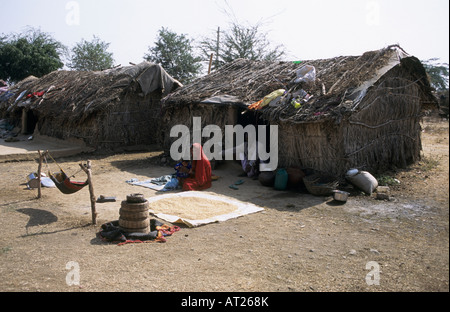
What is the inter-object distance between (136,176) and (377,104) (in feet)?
20.6

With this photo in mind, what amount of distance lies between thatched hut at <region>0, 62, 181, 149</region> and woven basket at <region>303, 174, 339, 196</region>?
7962 millimetres

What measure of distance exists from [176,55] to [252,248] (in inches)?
949

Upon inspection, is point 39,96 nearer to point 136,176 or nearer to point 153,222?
point 136,176

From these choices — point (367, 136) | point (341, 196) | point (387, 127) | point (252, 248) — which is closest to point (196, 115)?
point (367, 136)

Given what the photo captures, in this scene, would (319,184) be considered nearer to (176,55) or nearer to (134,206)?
(134,206)

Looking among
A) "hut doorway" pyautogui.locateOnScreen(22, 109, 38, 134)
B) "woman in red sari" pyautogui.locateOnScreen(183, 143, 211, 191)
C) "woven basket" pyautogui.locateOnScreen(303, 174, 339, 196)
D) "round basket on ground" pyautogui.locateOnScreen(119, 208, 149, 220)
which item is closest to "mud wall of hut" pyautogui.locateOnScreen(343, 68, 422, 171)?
"woven basket" pyautogui.locateOnScreen(303, 174, 339, 196)

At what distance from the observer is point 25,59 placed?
79.7 ft

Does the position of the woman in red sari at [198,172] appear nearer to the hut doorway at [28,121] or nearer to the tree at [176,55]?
the hut doorway at [28,121]

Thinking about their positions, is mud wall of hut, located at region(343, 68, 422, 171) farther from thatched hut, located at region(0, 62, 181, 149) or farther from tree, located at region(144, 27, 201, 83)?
tree, located at region(144, 27, 201, 83)

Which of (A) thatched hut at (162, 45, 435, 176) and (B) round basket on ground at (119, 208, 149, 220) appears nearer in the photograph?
(B) round basket on ground at (119, 208, 149, 220)

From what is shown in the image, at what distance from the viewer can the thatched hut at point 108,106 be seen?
44.6ft

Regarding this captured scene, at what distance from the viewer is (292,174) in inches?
335

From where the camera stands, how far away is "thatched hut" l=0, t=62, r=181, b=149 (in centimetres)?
1360

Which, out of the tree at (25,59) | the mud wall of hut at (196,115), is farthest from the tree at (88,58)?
the mud wall of hut at (196,115)
